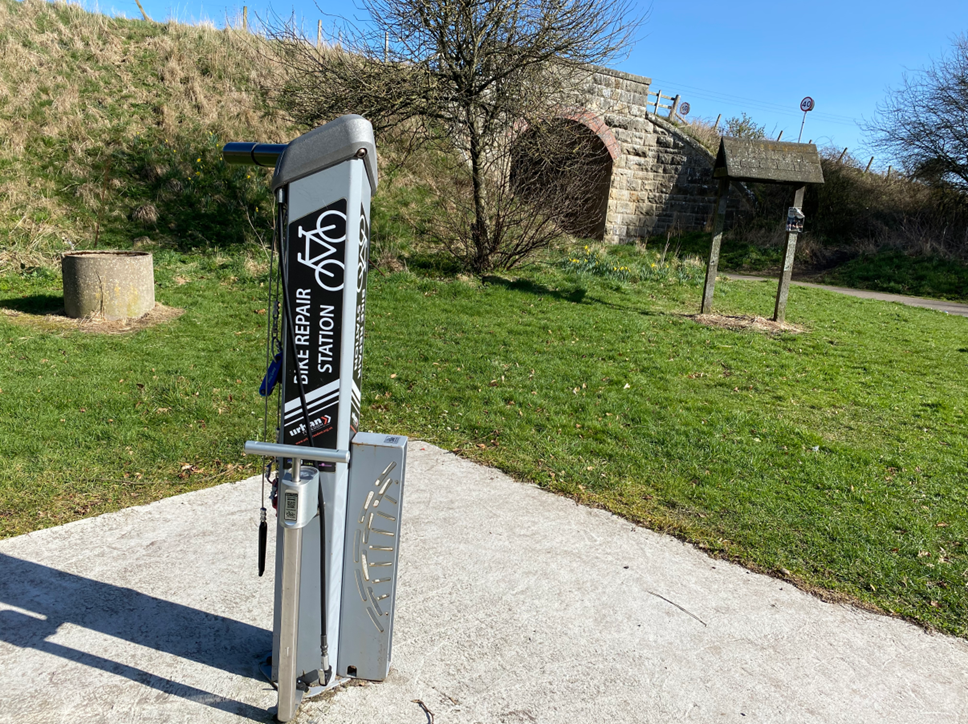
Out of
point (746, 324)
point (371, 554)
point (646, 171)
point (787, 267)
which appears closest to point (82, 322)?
point (371, 554)

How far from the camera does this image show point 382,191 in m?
16.1

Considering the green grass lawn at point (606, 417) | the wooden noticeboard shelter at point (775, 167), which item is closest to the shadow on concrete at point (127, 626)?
the green grass lawn at point (606, 417)

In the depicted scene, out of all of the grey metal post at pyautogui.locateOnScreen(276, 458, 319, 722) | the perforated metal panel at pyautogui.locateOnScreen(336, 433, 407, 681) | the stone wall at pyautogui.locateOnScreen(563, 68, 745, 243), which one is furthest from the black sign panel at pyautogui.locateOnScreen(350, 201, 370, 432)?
the stone wall at pyautogui.locateOnScreen(563, 68, 745, 243)

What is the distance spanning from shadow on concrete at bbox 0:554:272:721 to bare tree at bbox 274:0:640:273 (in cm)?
1061

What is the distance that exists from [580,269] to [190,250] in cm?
768

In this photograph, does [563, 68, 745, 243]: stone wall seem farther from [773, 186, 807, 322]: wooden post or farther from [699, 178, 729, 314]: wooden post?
[773, 186, 807, 322]: wooden post

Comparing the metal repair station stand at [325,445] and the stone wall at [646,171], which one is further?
the stone wall at [646,171]

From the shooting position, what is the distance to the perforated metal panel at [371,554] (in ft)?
8.66

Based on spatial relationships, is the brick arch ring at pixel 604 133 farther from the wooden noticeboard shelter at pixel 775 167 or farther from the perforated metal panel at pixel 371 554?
the perforated metal panel at pixel 371 554

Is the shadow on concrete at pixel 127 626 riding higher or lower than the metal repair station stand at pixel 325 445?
lower

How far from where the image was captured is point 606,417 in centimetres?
646

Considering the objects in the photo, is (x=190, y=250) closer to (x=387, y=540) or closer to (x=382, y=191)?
(x=382, y=191)

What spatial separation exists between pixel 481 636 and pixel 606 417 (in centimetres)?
358

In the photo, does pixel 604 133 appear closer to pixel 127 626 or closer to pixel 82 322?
pixel 82 322
